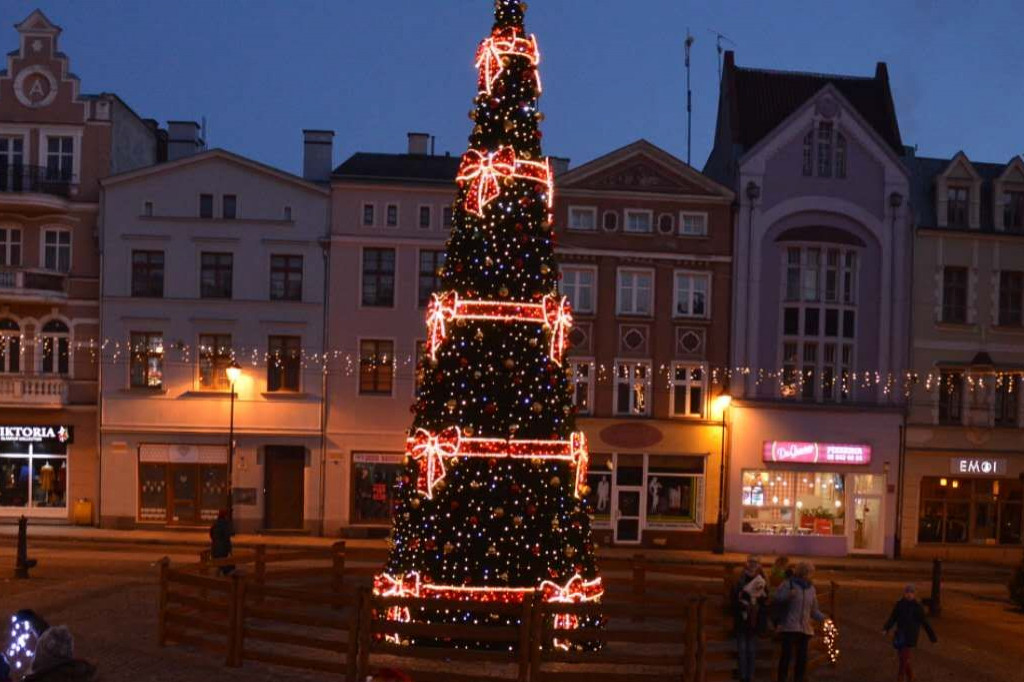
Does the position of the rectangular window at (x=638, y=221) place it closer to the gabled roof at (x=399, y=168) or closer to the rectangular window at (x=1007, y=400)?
the gabled roof at (x=399, y=168)

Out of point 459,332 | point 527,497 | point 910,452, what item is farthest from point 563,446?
point 910,452

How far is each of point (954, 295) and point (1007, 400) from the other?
3803 millimetres

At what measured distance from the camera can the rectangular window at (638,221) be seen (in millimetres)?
36875

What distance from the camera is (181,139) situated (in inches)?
1601

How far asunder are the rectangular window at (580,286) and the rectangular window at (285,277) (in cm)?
821

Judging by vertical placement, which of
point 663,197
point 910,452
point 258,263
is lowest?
point 910,452

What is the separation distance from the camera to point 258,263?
36.2 metres

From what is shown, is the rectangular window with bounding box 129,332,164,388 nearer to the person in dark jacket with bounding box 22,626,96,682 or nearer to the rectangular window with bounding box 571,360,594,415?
the rectangular window with bounding box 571,360,594,415

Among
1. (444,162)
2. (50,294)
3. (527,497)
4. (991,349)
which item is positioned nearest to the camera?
(527,497)

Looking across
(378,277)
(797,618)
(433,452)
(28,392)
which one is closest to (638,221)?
(378,277)

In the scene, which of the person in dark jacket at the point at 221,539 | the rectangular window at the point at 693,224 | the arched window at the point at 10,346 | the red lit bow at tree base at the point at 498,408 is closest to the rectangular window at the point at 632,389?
the rectangular window at the point at 693,224

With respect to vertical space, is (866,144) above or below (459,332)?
above

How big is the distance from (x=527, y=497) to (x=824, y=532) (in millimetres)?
22850

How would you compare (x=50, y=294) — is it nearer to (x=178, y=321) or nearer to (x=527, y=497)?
(x=178, y=321)
